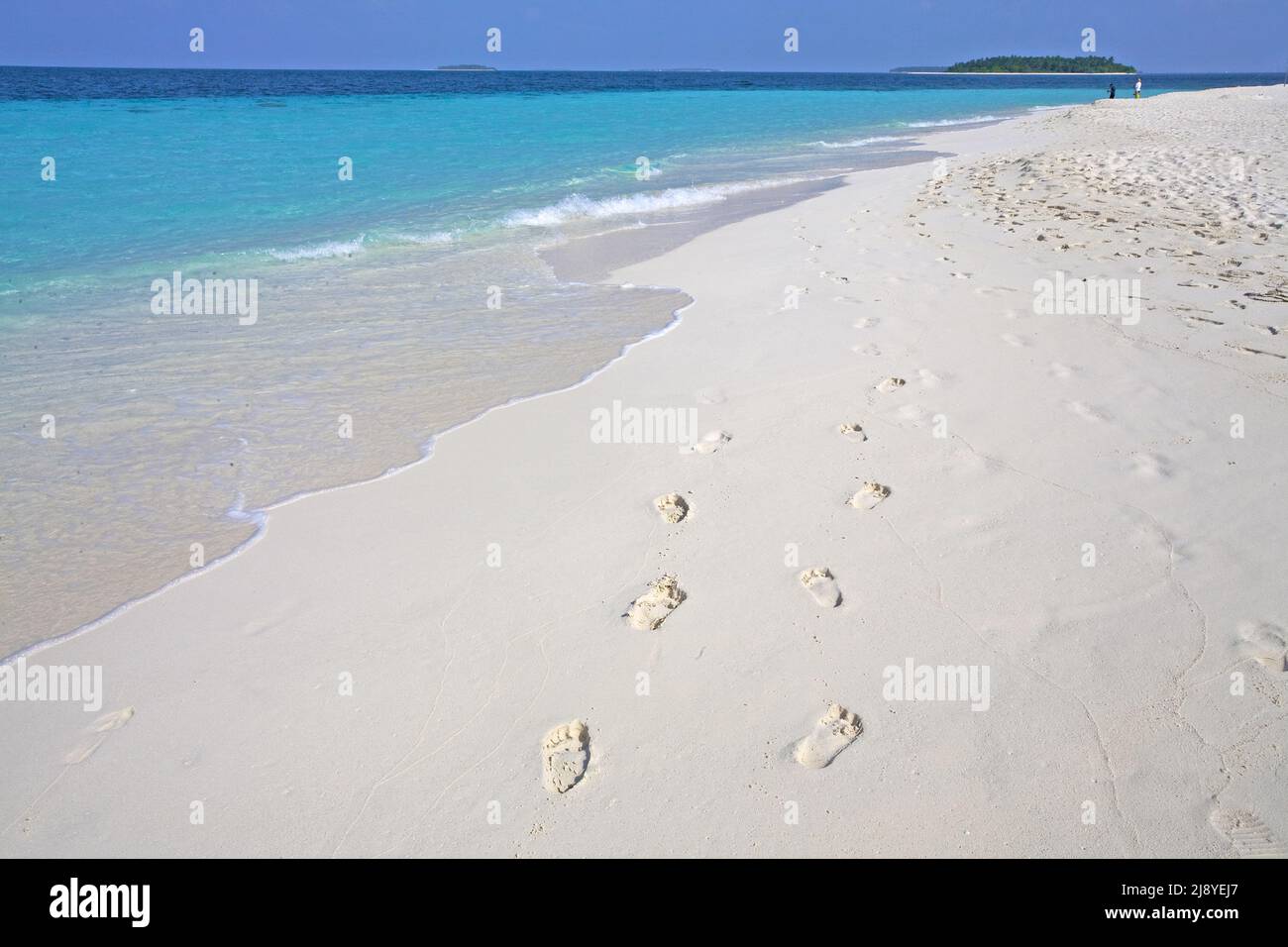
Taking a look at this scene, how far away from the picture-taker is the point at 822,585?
336 centimetres

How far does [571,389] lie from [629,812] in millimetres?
3634

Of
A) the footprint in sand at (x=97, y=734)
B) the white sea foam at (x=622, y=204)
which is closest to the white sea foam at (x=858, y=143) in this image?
the white sea foam at (x=622, y=204)

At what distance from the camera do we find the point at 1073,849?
2.25 metres

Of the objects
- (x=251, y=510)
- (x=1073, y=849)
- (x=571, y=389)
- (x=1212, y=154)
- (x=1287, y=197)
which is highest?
(x=1212, y=154)

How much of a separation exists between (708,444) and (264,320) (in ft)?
18.0

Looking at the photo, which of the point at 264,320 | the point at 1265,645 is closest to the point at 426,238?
the point at 264,320

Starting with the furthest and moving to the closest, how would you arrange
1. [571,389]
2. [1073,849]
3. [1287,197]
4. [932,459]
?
[1287,197], [571,389], [932,459], [1073,849]

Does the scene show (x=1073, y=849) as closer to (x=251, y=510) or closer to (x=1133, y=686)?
(x=1133, y=686)

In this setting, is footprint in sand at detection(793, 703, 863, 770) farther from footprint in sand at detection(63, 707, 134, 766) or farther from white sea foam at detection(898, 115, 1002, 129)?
white sea foam at detection(898, 115, 1002, 129)

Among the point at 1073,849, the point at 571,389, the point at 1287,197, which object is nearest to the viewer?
the point at 1073,849

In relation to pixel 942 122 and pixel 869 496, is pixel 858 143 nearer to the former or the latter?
pixel 942 122

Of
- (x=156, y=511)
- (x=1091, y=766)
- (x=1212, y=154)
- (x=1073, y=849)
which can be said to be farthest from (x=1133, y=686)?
(x=1212, y=154)

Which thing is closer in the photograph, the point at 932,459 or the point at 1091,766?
the point at 1091,766

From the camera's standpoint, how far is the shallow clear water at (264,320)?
4.35 m
